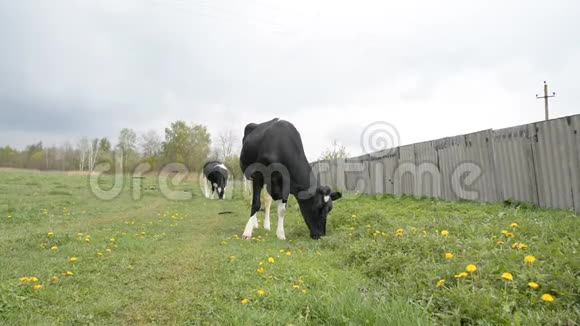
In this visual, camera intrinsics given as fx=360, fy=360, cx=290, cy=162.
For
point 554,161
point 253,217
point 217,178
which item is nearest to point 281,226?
point 253,217

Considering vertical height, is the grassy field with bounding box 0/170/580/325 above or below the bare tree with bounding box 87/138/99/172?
below

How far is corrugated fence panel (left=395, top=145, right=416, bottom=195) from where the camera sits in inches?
524

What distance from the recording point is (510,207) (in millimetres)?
8430

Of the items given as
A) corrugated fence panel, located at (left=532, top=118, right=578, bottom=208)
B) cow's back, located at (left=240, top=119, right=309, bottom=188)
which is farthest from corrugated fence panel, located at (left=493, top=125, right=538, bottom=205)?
cow's back, located at (left=240, top=119, right=309, bottom=188)

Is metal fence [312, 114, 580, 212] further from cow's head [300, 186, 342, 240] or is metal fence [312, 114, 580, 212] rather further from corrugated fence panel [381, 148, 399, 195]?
cow's head [300, 186, 342, 240]

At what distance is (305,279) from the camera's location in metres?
4.04

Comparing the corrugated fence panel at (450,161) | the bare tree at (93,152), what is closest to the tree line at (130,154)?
the bare tree at (93,152)

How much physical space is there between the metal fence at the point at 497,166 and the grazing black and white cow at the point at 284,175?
175 inches

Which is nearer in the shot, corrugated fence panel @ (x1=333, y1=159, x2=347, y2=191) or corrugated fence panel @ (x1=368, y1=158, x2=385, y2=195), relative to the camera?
corrugated fence panel @ (x1=368, y1=158, x2=385, y2=195)

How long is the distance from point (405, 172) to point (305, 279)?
10.6 m

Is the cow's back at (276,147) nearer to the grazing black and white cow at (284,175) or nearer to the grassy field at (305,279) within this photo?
the grazing black and white cow at (284,175)

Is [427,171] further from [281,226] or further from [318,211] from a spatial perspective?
[281,226]

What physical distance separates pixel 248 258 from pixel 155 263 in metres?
1.28

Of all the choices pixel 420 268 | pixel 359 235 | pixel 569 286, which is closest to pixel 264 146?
pixel 359 235
